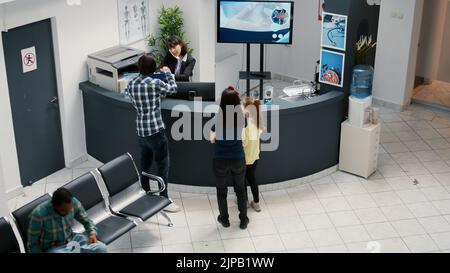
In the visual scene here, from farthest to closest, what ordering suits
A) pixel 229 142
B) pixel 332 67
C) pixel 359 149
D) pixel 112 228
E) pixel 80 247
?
pixel 359 149 → pixel 332 67 → pixel 229 142 → pixel 112 228 → pixel 80 247

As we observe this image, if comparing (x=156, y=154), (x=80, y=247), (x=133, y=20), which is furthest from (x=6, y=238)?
(x=133, y=20)

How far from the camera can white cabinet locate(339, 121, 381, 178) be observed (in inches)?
321

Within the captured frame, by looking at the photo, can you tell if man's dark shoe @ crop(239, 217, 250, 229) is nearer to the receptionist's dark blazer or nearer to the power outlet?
the receptionist's dark blazer

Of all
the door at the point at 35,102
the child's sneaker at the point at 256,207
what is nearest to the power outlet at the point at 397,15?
the child's sneaker at the point at 256,207

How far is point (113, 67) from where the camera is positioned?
7.95 metres

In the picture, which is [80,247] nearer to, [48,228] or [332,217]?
[48,228]

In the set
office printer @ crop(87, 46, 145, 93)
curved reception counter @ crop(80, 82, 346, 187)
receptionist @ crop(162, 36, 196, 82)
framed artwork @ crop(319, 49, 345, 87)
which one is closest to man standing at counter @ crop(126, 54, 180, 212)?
curved reception counter @ crop(80, 82, 346, 187)

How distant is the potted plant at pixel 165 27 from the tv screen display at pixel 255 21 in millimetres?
828

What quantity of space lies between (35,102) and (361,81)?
158 inches

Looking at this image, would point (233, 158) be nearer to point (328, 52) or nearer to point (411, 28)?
point (328, 52)

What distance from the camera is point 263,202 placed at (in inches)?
307

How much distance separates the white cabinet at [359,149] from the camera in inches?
321

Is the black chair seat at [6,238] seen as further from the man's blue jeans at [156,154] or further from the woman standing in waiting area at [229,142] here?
the woman standing in waiting area at [229,142]

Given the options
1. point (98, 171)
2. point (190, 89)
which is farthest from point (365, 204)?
point (98, 171)
